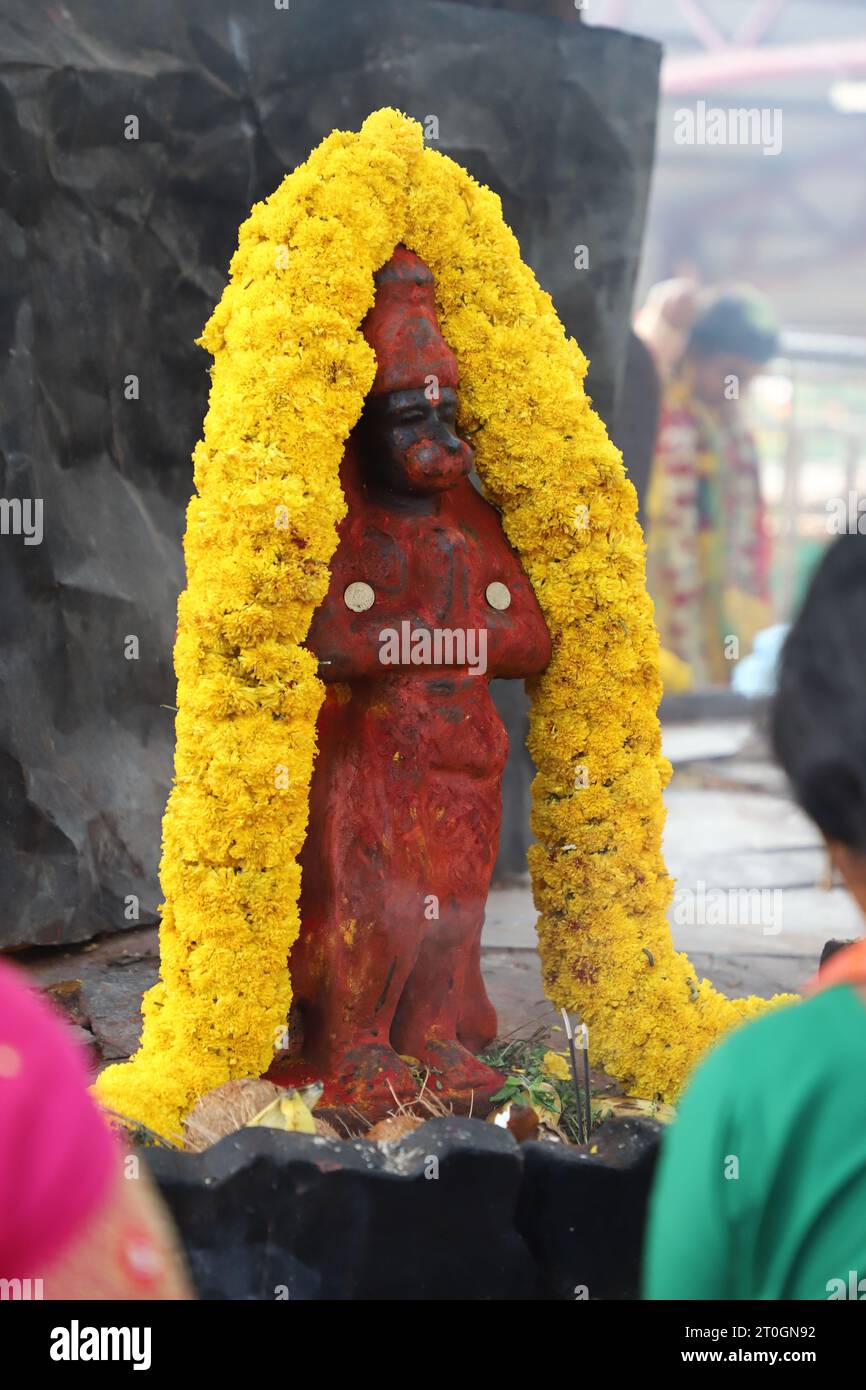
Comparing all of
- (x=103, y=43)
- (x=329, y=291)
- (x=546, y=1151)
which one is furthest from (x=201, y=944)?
(x=103, y=43)

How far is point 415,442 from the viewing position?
331 centimetres

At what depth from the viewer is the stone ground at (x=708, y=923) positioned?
4500mm

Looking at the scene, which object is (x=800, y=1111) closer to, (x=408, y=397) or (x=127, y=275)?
(x=408, y=397)

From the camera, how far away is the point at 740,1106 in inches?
47.4

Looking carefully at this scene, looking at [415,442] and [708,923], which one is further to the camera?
[708,923]

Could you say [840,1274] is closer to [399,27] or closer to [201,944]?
[201,944]

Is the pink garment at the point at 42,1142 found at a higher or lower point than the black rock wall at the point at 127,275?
lower

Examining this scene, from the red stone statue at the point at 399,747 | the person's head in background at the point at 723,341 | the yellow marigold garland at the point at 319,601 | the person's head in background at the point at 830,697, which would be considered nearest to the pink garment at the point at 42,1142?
the person's head in background at the point at 830,697

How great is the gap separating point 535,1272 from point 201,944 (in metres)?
0.91

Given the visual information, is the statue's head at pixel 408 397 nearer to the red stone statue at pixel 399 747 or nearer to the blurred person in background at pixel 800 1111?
the red stone statue at pixel 399 747

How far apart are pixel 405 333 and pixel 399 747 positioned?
2.88 feet

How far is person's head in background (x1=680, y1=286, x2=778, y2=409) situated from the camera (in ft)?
41.4

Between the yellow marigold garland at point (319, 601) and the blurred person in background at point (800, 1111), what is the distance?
1968mm

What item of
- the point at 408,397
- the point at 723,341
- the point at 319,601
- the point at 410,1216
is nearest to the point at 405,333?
the point at 408,397
